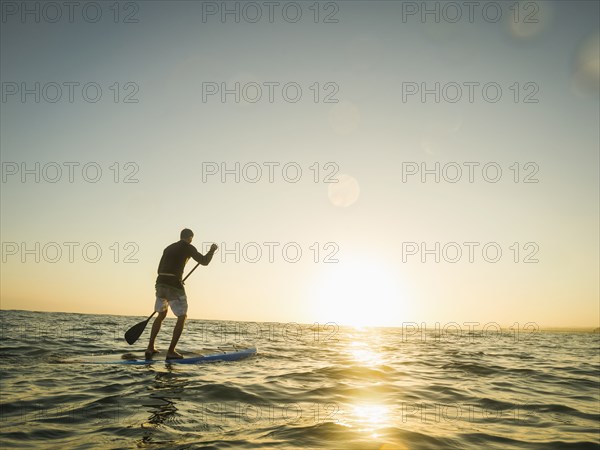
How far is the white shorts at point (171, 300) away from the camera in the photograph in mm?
9133

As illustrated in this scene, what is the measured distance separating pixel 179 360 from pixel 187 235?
9.17 feet

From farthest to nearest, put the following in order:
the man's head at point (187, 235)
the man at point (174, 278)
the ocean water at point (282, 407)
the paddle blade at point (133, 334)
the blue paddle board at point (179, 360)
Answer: the paddle blade at point (133, 334) → the man's head at point (187, 235) → the man at point (174, 278) → the blue paddle board at point (179, 360) → the ocean water at point (282, 407)

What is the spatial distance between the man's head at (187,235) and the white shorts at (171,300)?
1.20 metres

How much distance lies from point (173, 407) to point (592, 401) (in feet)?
22.1

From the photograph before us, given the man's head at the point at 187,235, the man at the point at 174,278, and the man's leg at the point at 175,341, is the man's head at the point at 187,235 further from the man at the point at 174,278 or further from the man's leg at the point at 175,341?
the man's leg at the point at 175,341

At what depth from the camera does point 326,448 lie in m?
3.77

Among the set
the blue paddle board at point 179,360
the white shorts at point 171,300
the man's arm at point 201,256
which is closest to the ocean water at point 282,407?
the blue paddle board at point 179,360

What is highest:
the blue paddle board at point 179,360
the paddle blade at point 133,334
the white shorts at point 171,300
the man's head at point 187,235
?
the man's head at point 187,235

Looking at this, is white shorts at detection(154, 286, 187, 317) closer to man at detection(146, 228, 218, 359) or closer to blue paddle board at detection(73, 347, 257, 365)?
man at detection(146, 228, 218, 359)

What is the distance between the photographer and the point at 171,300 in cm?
917

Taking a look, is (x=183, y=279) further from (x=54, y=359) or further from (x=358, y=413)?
(x=358, y=413)

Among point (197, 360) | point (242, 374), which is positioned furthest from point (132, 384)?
point (197, 360)

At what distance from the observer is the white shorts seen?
9.13m

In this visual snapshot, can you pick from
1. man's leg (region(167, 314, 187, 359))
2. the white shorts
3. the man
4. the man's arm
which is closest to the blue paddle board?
man's leg (region(167, 314, 187, 359))
